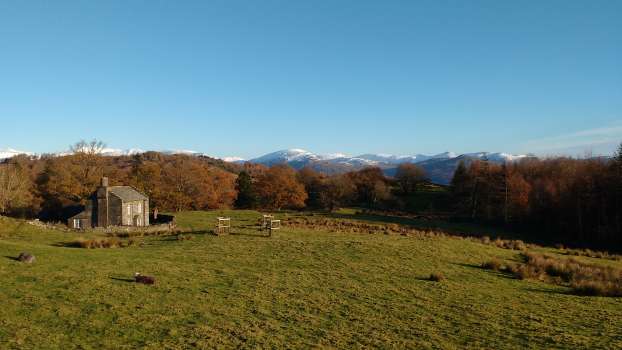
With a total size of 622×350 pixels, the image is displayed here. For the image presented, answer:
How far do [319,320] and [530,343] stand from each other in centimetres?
649

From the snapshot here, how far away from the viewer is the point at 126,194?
55375 millimetres

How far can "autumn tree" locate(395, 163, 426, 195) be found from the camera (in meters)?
123

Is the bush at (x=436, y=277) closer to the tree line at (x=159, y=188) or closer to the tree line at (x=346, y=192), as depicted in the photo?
the tree line at (x=346, y=192)

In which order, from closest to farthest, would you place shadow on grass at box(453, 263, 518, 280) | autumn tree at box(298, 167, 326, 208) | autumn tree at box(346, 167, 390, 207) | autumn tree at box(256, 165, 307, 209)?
1. shadow on grass at box(453, 263, 518, 280)
2. autumn tree at box(256, 165, 307, 209)
3. autumn tree at box(346, 167, 390, 207)
4. autumn tree at box(298, 167, 326, 208)

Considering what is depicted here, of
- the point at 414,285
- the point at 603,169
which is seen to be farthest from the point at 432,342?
the point at 603,169

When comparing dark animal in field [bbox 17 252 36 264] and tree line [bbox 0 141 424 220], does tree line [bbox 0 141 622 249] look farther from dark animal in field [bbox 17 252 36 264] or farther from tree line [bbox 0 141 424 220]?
dark animal in field [bbox 17 252 36 264]

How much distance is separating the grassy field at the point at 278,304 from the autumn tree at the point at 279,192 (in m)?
71.2

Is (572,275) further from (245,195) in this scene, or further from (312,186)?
(312,186)

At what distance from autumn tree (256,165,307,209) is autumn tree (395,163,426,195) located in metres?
38.9

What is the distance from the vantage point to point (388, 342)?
11.2 meters

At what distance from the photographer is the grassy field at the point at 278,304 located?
11.1m

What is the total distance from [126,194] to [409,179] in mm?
88958

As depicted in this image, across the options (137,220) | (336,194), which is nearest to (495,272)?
(137,220)

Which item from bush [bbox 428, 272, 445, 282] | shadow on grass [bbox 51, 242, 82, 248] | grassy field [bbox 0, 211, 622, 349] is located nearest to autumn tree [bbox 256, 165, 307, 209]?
shadow on grass [bbox 51, 242, 82, 248]
